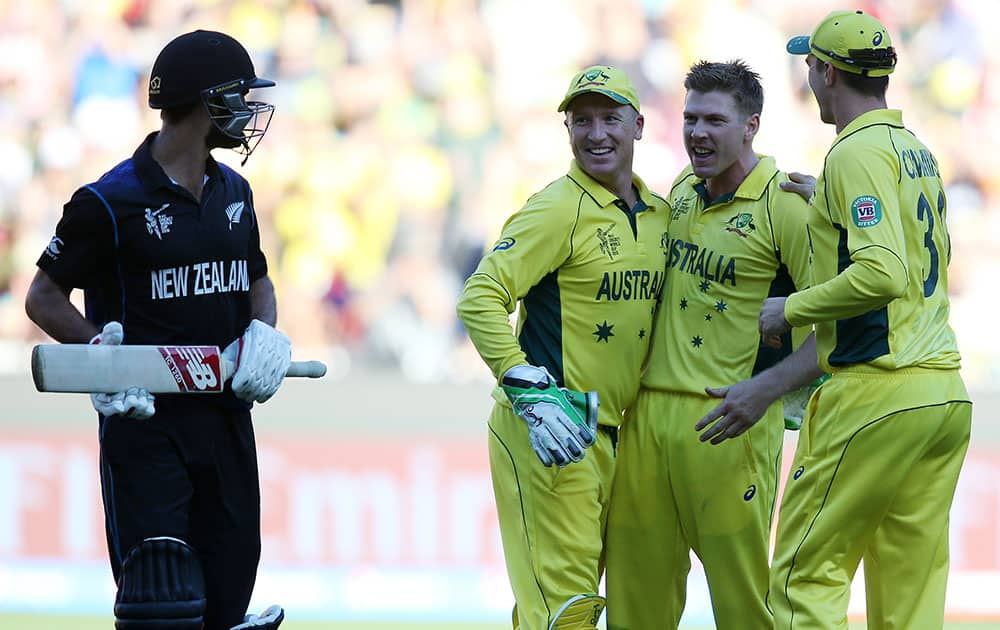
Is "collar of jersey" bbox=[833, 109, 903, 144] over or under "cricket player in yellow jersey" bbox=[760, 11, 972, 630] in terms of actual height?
over

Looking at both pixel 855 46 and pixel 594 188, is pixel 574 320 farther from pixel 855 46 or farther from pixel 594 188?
pixel 855 46

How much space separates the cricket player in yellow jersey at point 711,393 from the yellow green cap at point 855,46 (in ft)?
1.40

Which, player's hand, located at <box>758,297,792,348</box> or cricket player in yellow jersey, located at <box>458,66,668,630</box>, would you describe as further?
cricket player in yellow jersey, located at <box>458,66,668,630</box>

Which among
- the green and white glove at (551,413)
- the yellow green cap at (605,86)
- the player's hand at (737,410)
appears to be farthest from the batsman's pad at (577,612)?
the yellow green cap at (605,86)

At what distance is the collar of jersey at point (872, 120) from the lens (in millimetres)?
4012

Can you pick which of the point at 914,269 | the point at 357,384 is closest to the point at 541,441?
the point at 914,269

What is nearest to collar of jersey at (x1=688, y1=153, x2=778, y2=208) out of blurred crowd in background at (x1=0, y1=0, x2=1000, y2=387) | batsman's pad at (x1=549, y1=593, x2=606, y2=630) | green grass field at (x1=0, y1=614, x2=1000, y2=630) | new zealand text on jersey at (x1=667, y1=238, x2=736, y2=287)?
new zealand text on jersey at (x1=667, y1=238, x2=736, y2=287)

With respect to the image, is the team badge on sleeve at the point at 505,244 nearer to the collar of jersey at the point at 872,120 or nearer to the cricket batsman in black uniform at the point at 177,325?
the cricket batsman in black uniform at the point at 177,325

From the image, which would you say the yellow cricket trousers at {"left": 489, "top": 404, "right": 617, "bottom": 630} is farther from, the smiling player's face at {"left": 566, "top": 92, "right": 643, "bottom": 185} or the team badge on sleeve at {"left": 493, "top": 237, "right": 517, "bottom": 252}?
the smiling player's face at {"left": 566, "top": 92, "right": 643, "bottom": 185}

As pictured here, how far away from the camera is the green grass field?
6512 millimetres

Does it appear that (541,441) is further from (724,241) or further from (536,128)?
(536,128)

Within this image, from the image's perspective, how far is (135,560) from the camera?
3896 mm

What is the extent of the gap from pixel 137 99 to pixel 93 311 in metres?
5.99

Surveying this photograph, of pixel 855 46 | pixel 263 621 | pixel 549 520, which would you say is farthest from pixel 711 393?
pixel 263 621
